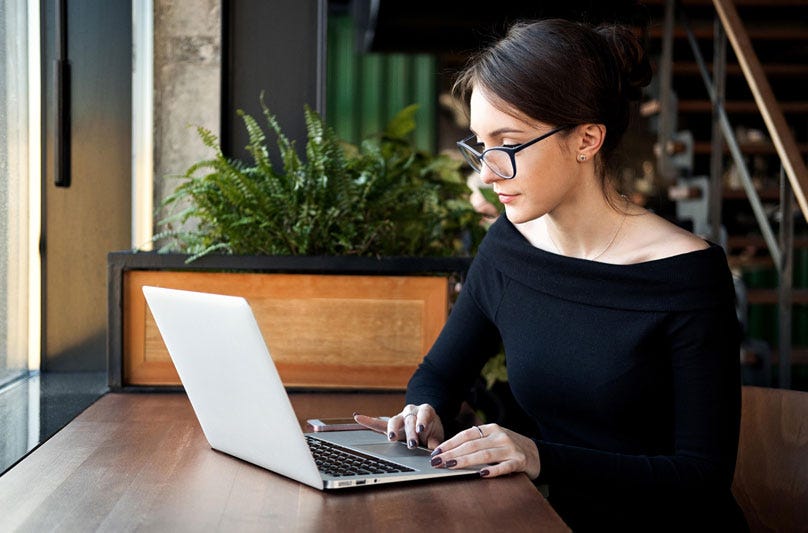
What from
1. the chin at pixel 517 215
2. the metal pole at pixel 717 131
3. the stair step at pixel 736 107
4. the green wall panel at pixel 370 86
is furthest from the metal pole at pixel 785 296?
the green wall panel at pixel 370 86

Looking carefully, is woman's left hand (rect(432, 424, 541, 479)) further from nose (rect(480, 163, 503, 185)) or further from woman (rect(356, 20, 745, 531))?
nose (rect(480, 163, 503, 185))

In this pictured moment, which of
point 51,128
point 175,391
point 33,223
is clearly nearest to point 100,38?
point 51,128

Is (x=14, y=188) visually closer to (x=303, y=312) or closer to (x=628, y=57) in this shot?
(x=303, y=312)

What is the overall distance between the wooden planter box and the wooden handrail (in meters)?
1.93

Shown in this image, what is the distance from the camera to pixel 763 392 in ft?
5.48

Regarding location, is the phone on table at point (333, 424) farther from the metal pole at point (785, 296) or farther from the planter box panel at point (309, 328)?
the metal pole at point (785, 296)

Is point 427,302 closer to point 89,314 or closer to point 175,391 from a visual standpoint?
point 175,391

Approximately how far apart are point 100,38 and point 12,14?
49 cm

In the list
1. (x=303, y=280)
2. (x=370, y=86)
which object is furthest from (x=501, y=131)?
(x=370, y=86)

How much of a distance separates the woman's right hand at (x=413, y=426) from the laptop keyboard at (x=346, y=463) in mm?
107

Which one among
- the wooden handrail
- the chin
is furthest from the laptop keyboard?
the wooden handrail

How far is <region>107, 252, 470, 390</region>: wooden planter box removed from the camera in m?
2.04

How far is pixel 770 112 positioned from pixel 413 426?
2.80 meters

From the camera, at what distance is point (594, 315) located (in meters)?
1.62
